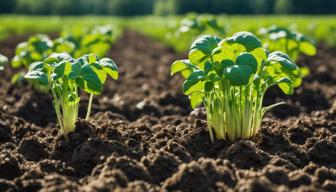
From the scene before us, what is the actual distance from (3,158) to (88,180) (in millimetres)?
782

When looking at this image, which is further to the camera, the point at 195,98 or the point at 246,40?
the point at 195,98

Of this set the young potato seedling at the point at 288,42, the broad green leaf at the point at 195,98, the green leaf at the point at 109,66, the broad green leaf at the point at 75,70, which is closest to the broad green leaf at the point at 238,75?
the broad green leaf at the point at 195,98

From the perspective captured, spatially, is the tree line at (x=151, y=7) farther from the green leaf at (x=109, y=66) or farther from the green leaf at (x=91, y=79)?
the green leaf at (x=91, y=79)

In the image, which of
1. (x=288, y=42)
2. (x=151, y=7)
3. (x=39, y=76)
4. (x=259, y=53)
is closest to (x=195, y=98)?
(x=259, y=53)

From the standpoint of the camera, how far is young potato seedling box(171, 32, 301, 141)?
412 centimetres

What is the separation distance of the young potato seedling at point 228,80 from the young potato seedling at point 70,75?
57 cm

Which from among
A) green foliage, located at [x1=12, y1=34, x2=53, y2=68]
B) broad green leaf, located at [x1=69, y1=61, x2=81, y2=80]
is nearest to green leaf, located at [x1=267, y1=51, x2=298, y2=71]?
broad green leaf, located at [x1=69, y1=61, x2=81, y2=80]

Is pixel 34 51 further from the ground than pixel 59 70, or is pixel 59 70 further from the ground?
pixel 59 70

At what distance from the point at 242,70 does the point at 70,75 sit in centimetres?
127

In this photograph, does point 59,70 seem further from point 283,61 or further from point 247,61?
point 283,61

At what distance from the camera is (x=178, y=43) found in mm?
13484

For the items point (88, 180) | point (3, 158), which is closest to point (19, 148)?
point (3, 158)

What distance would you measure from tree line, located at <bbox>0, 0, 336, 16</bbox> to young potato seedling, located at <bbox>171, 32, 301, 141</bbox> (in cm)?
4750

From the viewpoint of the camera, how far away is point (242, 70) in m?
3.88
